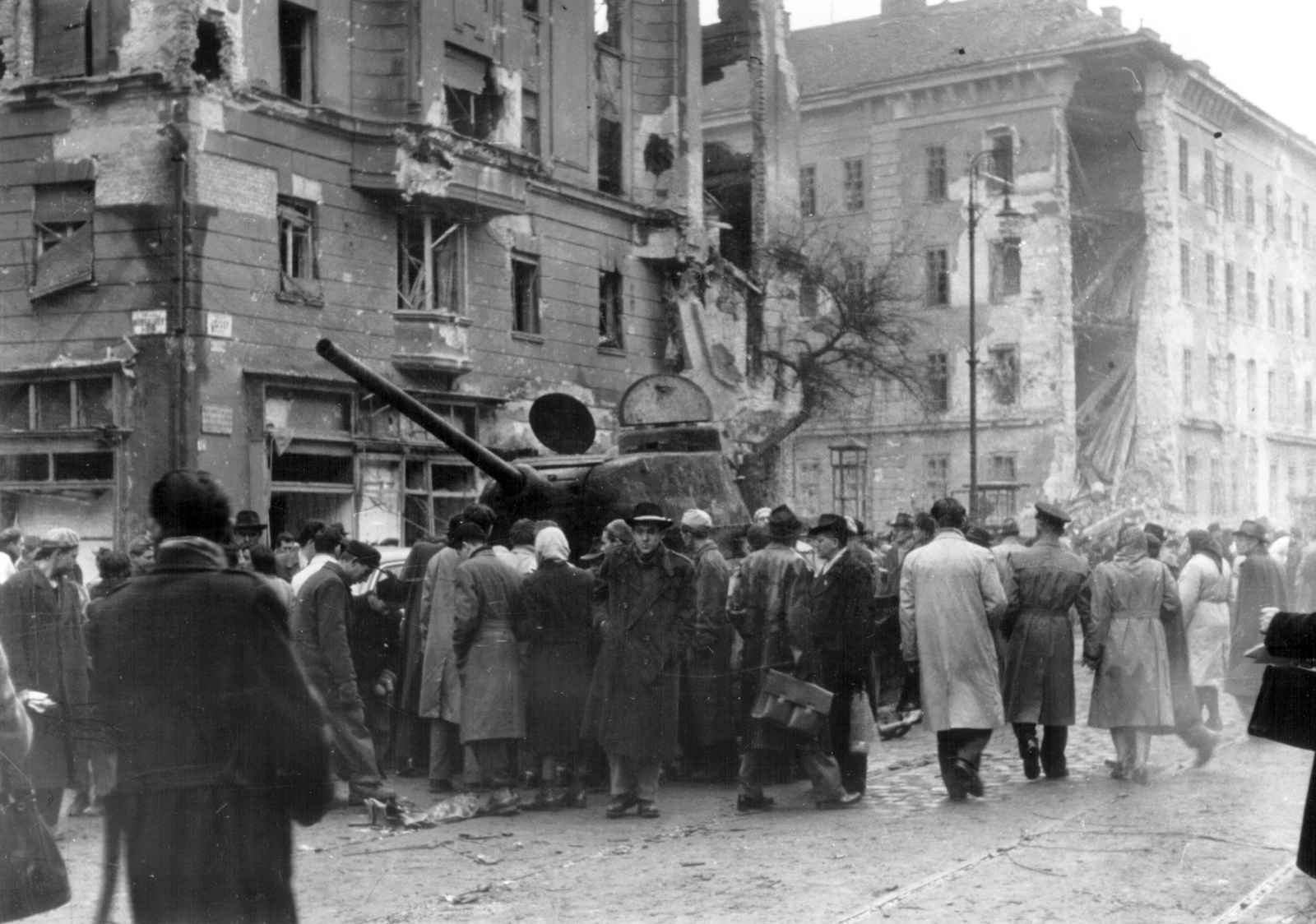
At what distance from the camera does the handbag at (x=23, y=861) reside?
463cm

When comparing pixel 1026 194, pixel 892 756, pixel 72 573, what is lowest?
pixel 892 756

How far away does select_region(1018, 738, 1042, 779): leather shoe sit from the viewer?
12180 mm

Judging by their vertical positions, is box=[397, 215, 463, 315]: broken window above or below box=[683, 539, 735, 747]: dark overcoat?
above

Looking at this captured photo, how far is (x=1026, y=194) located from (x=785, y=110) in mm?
9610

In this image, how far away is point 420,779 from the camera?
42.4ft

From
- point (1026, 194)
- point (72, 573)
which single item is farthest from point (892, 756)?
point (1026, 194)

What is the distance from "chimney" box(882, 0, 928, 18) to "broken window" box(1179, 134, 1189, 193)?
401 inches

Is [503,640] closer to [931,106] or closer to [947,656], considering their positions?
[947,656]

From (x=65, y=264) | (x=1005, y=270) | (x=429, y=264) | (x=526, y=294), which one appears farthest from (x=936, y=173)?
(x=65, y=264)

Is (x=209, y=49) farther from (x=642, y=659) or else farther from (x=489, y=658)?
(x=642, y=659)

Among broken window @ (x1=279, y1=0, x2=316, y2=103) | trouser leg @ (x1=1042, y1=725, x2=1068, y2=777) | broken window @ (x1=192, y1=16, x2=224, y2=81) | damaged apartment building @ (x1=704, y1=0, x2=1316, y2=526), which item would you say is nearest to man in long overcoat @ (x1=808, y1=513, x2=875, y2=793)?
trouser leg @ (x1=1042, y1=725, x2=1068, y2=777)

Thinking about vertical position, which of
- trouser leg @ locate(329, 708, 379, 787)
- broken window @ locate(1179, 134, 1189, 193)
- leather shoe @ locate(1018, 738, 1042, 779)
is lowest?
leather shoe @ locate(1018, 738, 1042, 779)

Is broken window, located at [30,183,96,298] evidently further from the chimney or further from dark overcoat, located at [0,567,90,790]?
the chimney

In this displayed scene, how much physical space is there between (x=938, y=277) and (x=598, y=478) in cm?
3432
